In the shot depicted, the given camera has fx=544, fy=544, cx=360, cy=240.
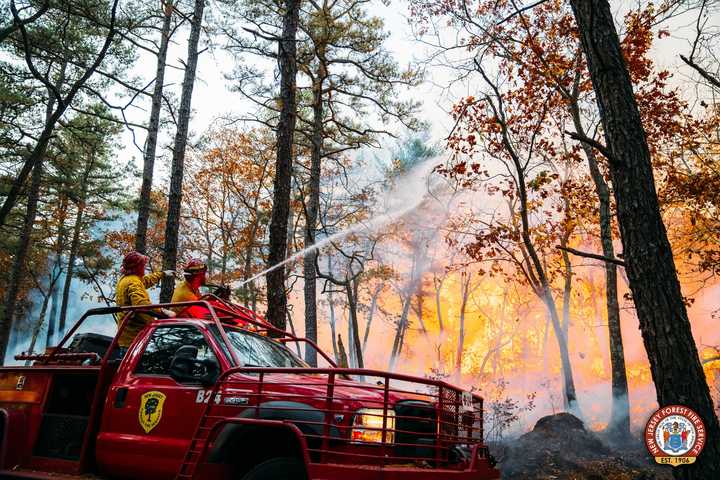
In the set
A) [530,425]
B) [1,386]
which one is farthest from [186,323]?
[530,425]

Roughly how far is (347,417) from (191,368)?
4.80 ft

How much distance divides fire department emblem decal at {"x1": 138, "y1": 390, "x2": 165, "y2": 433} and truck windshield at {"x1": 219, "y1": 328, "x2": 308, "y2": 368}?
813 mm

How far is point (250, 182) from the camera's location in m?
29.6

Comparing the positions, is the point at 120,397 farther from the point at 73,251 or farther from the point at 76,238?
the point at 76,238

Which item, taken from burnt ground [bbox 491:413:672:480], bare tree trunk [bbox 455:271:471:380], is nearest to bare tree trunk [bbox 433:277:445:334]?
bare tree trunk [bbox 455:271:471:380]

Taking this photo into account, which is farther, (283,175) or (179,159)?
(179,159)

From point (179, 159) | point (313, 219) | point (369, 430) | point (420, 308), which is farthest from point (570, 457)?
point (420, 308)

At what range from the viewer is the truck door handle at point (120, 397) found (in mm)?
5328

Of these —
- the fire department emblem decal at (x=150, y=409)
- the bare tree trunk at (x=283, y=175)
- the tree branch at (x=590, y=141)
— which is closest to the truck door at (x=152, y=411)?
the fire department emblem decal at (x=150, y=409)

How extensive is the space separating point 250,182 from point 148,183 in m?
11.6

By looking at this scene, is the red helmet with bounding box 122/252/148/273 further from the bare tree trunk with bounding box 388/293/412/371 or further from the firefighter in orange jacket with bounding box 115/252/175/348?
the bare tree trunk with bounding box 388/293/412/371

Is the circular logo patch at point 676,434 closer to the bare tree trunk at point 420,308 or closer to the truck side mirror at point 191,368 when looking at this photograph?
the truck side mirror at point 191,368

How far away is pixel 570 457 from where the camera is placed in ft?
36.7

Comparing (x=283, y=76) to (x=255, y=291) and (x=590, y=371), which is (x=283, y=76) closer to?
(x=255, y=291)
